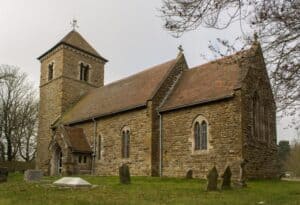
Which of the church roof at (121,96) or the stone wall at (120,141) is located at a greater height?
the church roof at (121,96)

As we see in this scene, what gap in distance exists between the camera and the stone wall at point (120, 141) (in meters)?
26.4

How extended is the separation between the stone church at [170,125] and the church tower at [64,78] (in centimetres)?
29

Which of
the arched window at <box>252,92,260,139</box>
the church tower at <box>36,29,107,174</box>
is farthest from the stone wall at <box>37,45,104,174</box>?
the arched window at <box>252,92,260,139</box>

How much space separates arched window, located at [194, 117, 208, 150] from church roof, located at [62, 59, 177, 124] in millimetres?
4273

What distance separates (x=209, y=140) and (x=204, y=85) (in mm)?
4309

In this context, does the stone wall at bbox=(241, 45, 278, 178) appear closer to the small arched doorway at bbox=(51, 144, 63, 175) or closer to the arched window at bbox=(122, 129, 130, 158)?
the arched window at bbox=(122, 129, 130, 158)

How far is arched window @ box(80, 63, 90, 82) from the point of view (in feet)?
134

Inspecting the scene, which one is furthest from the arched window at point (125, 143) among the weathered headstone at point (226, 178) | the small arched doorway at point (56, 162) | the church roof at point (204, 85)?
the weathered headstone at point (226, 178)

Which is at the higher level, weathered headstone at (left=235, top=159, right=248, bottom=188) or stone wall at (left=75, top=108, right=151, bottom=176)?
stone wall at (left=75, top=108, right=151, bottom=176)

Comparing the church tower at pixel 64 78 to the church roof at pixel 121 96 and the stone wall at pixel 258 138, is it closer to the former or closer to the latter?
A: the church roof at pixel 121 96

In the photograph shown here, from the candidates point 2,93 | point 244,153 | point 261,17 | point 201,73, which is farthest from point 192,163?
point 2,93

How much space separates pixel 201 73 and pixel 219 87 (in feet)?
14.2

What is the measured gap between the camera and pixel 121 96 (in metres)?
32.0

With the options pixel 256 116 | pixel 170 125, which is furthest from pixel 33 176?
pixel 256 116
